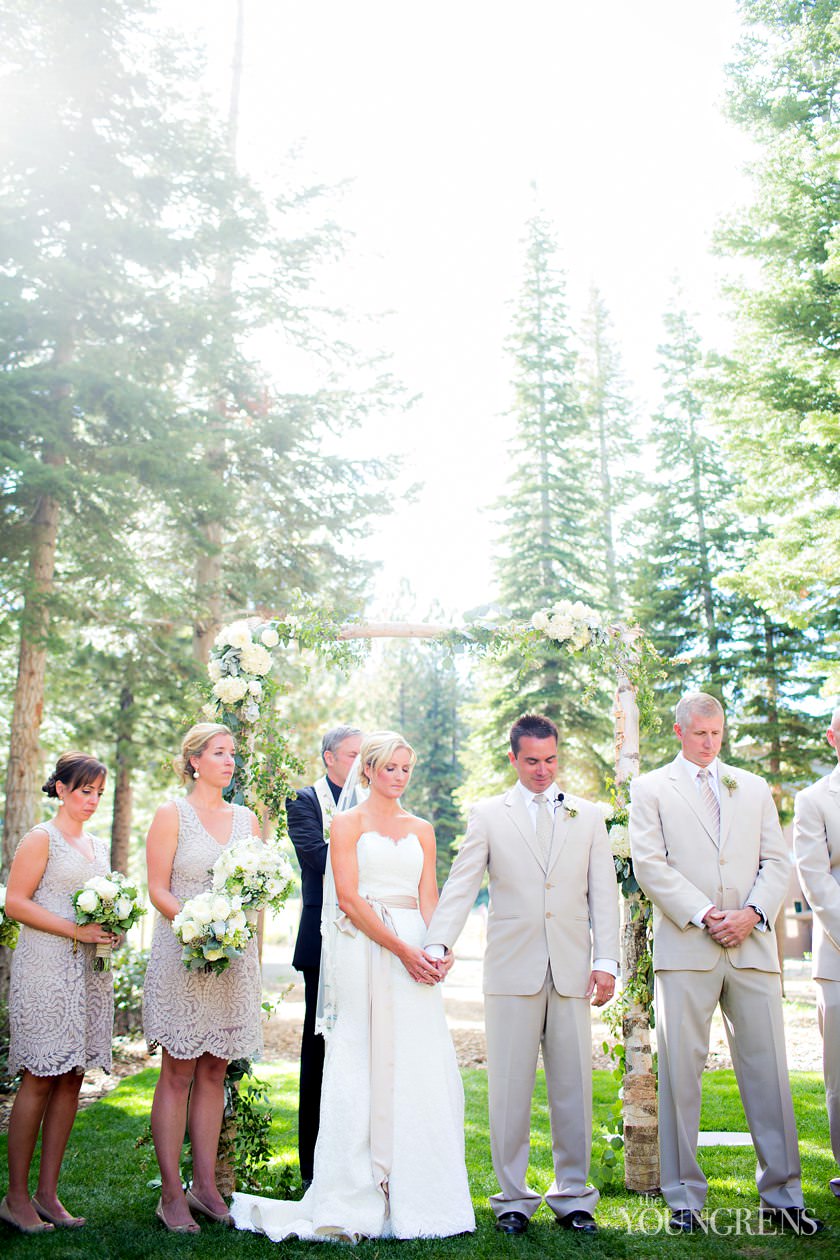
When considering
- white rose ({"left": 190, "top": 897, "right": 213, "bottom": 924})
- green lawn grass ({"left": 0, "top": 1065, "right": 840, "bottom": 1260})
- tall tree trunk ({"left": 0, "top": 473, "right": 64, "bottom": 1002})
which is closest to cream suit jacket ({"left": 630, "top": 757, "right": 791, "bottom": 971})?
green lawn grass ({"left": 0, "top": 1065, "right": 840, "bottom": 1260})

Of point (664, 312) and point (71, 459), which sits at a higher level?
point (664, 312)

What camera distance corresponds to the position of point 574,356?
1966 centimetres

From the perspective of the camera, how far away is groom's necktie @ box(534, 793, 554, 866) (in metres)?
4.70

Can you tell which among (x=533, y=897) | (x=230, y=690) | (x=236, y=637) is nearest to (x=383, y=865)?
(x=533, y=897)

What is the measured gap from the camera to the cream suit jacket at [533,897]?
4531mm

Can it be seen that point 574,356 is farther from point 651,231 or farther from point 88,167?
point 88,167

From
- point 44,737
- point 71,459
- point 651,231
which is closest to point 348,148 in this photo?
point 651,231

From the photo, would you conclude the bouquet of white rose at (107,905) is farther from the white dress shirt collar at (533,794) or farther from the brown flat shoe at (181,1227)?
the white dress shirt collar at (533,794)

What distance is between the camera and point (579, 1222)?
436 centimetres

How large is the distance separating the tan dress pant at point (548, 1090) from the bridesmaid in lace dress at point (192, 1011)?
116 centimetres

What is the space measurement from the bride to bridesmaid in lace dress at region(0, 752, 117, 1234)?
907 mm

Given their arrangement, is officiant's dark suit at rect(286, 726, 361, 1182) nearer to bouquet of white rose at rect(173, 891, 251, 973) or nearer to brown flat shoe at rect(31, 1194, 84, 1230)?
bouquet of white rose at rect(173, 891, 251, 973)

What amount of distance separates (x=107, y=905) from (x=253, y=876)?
27.0 inches

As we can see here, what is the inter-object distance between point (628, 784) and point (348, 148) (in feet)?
51.5
